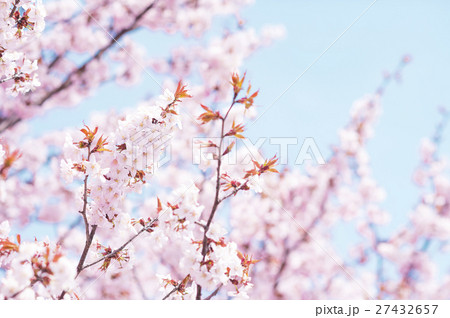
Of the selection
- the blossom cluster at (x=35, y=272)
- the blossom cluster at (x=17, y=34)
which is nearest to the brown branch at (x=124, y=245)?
the blossom cluster at (x=35, y=272)

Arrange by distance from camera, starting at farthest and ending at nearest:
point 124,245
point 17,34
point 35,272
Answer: point 17,34 < point 124,245 < point 35,272

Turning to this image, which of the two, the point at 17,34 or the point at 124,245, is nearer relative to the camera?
the point at 124,245

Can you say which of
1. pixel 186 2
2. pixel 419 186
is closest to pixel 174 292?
pixel 186 2

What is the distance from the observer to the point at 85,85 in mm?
5973

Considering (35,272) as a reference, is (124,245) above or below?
above

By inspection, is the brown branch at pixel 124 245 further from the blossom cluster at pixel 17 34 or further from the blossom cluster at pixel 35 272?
the blossom cluster at pixel 17 34

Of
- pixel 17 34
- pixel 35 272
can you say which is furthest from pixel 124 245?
pixel 17 34

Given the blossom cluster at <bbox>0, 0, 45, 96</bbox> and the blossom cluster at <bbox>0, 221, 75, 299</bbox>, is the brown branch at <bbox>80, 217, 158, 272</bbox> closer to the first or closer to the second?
the blossom cluster at <bbox>0, 221, 75, 299</bbox>

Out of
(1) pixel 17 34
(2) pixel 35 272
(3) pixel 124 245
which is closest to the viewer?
(2) pixel 35 272

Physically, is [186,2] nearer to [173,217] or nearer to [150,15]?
[150,15]

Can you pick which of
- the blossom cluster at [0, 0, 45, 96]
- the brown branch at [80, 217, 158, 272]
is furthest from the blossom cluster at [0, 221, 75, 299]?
the blossom cluster at [0, 0, 45, 96]

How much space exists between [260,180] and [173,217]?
42 cm

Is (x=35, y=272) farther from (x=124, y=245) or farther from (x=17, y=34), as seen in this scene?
(x=17, y=34)

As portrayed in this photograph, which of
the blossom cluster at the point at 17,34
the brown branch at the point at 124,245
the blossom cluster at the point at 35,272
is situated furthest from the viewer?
the blossom cluster at the point at 17,34
